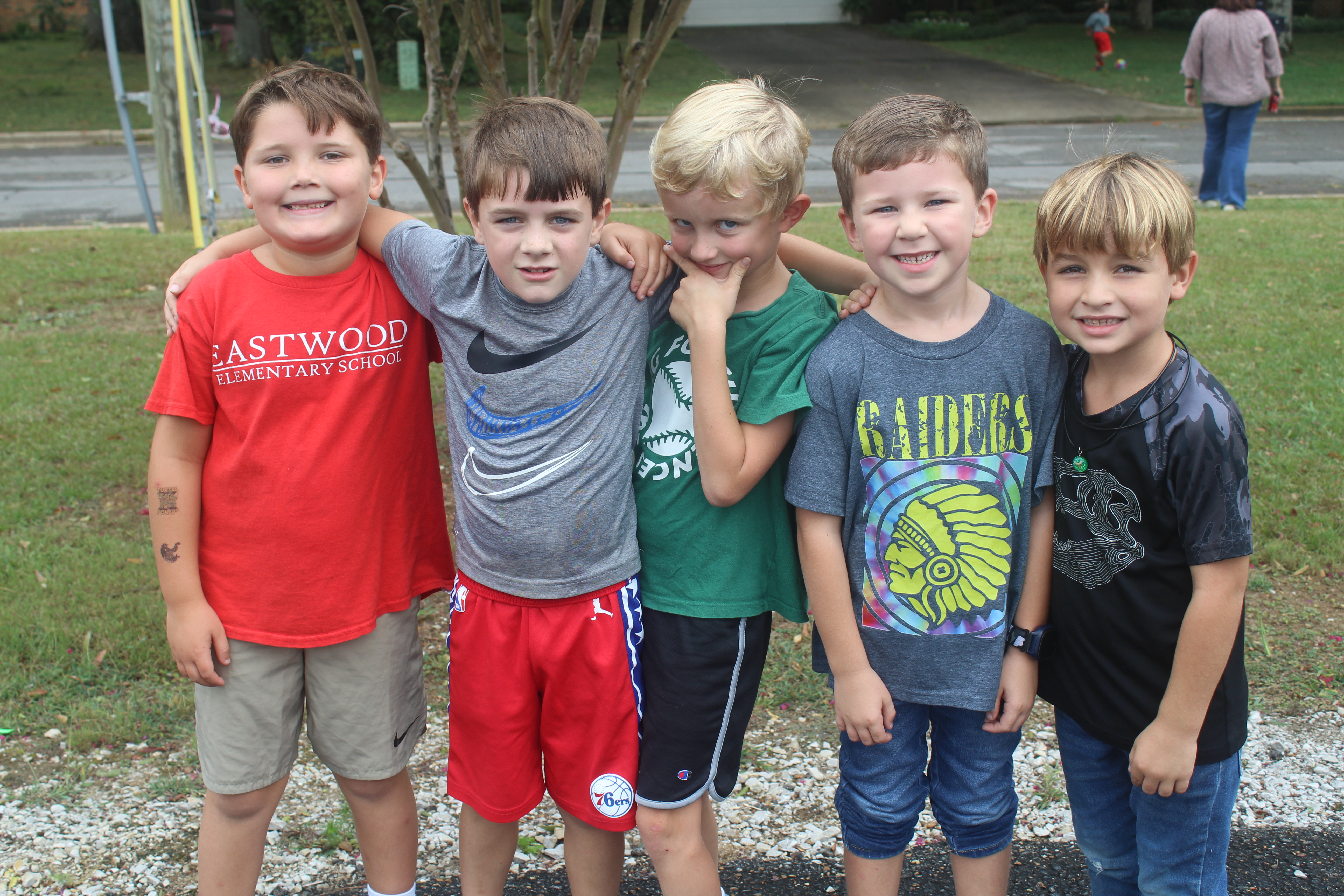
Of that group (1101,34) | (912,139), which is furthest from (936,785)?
(1101,34)

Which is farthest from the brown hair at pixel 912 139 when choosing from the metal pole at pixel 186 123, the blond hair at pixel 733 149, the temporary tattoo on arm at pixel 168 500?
the metal pole at pixel 186 123

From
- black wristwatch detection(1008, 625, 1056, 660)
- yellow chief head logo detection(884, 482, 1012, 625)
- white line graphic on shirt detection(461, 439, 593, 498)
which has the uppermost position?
white line graphic on shirt detection(461, 439, 593, 498)

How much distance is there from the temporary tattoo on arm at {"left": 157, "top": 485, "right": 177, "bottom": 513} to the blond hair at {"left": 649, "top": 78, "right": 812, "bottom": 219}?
112 cm

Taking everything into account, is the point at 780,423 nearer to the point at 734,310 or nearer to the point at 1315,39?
the point at 734,310

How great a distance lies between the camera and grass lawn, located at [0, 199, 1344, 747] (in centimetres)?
333

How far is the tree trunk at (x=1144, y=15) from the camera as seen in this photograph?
28375mm

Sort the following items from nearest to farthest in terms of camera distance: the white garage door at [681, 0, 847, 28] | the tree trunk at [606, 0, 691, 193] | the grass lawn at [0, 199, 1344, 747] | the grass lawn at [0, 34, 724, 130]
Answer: the grass lawn at [0, 199, 1344, 747], the tree trunk at [606, 0, 691, 193], the grass lawn at [0, 34, 724, 130], the white garage door at [681, 0, 847, 28]

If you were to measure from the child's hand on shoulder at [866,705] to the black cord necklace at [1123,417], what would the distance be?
0.55 metres

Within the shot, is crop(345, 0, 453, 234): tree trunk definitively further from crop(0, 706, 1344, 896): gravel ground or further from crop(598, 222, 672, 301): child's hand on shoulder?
crop(0, 706, 1344, 896): gravel ground

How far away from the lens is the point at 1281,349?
5.89 metres

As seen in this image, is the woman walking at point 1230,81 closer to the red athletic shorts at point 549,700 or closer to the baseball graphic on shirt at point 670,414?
the baseball graphic on shirt at point 670,414

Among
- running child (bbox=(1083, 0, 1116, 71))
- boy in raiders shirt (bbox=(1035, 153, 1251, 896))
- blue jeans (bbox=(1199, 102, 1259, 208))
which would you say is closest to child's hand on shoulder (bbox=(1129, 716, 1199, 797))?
boy in raiders shirt (bbox=(1035, 153, 1251, 896))

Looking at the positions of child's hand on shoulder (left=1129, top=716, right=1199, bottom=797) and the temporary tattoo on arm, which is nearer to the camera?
child's hand on shoulder (left=1129, top=716, right=1199, bottom=797)

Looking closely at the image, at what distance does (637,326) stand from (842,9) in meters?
34.8
